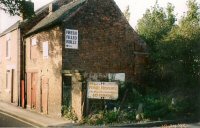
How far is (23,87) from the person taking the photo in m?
28.5

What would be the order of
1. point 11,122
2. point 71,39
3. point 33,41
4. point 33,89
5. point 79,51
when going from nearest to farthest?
point 11,122 → point 71,39 → point 79,51 → point 33,89 → point 33,41

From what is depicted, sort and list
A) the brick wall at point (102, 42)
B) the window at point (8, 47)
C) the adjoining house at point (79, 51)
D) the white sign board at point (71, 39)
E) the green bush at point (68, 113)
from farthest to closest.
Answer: the window at point (8, 47)
the brick wall at point (102, 42)
the white sign board at point (71, 39)
the adjoining house at point (79, 51)
the green bush at point (68, 113)

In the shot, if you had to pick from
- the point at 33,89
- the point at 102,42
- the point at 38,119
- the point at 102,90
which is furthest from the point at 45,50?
the point at 102,90

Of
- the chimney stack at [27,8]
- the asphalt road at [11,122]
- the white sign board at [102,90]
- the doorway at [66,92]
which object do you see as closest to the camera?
the white sign board at [102,90]

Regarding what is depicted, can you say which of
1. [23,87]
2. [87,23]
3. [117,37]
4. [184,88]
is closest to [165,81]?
[184,88]

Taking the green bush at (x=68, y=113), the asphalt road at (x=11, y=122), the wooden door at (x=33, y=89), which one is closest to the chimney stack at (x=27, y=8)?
the wooden door at (x=33, y=89)

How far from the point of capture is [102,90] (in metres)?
18.4

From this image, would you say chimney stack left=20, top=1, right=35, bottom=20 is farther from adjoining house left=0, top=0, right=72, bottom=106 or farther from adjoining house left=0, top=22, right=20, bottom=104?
adjoining house left=0, top=22, right=20, bottom=104

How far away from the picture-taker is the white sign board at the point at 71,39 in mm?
22500

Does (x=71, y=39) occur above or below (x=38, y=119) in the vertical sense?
above

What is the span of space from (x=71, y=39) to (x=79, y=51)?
92 centimetres

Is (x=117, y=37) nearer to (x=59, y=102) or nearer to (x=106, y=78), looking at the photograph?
(x=106, y=78)

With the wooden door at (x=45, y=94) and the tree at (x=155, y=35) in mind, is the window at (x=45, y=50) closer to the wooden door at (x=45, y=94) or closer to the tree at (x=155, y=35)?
the wooden door at (x=45, y=94)

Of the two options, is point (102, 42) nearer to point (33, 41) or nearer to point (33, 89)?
point (33, 41)
